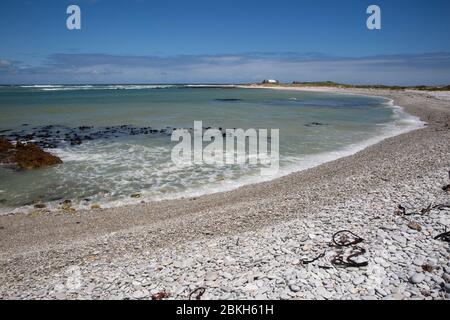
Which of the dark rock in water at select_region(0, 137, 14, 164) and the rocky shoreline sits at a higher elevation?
the dark rock in water at select_region(0, 137, 14, 164)

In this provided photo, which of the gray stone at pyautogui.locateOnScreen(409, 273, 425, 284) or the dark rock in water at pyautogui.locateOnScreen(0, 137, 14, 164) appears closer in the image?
the gray stone at pyautogui.locateOnScreen(409, 273, 425, 284)

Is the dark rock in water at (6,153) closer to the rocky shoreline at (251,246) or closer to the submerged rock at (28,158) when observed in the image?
the submerged rock at (28,158)

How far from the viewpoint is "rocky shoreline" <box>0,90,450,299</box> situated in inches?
180

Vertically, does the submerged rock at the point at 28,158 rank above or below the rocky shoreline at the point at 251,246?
above

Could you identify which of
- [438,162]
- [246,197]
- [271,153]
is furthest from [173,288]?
[271,153]

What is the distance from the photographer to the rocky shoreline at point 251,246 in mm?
4570
